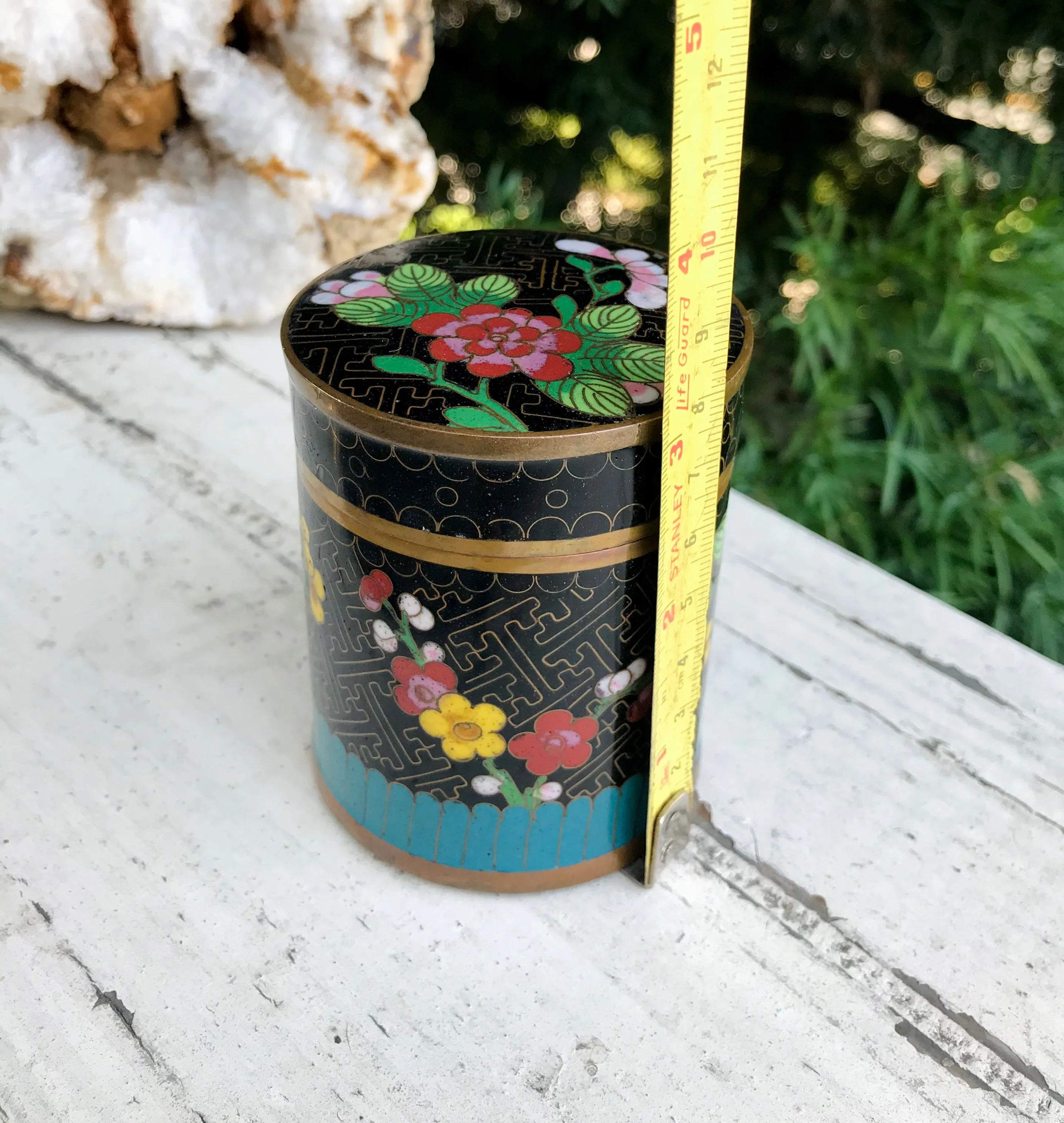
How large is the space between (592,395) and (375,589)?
0.61 feet

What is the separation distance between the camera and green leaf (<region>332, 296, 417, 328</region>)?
0.71m

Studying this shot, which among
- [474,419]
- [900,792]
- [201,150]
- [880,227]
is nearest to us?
[474,419]

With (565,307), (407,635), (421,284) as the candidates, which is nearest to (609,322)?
(565,307)

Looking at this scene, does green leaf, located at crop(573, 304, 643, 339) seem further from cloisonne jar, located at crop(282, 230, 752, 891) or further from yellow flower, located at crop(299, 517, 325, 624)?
yellow flower, located at crop(299, 517, 325, 624)

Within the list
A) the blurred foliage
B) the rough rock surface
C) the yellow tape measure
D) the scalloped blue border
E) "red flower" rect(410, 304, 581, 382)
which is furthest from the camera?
the blurred foliage

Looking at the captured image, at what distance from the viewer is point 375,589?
2.28ft

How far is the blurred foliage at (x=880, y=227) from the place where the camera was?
4.49 feet

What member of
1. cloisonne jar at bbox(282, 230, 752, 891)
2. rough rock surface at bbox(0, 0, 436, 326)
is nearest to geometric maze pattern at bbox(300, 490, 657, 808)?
cloisonne jar at bbox(282, 230, 752, 891)

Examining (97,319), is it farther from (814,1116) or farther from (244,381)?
(814,1116)

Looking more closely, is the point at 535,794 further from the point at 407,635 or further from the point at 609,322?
the point at 609,322

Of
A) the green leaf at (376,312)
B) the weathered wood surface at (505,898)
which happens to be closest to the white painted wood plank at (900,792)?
the weathered wood surface at (505,898)

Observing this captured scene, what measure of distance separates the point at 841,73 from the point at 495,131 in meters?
0.54

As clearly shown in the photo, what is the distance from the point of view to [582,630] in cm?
69

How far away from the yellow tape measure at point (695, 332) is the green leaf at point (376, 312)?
0.19 m
